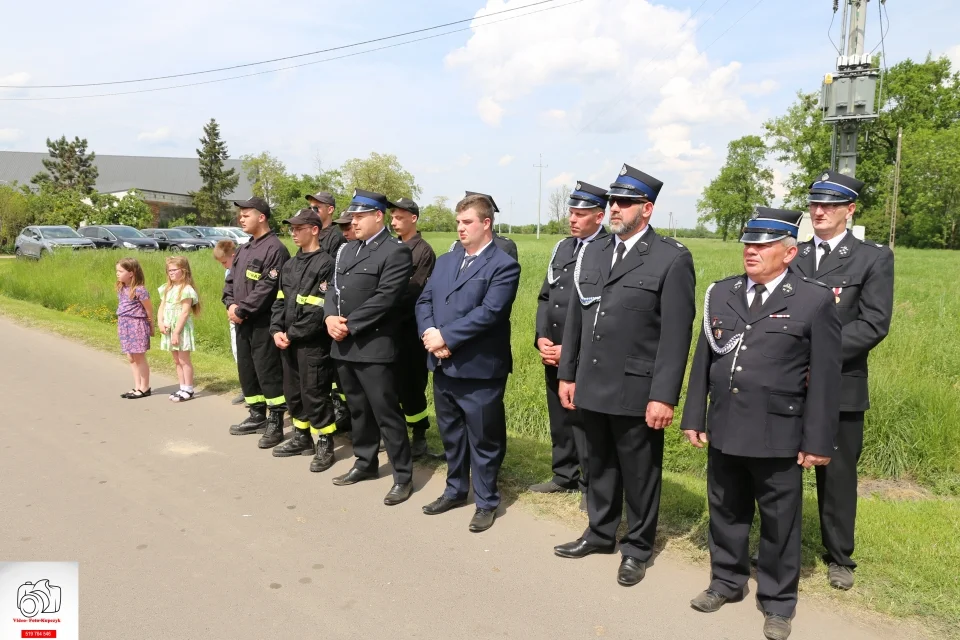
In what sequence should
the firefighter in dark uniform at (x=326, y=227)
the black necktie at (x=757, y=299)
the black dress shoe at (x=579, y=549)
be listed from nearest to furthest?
1. the black necktie at (x=757, y=299)
2. the black dress shoe at (x=579, y=549)
3. the firefighter in dark uniform at (x=326, y=227)

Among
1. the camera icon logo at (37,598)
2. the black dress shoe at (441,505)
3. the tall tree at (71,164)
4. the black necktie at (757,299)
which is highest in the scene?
the tall tree at (71,164)

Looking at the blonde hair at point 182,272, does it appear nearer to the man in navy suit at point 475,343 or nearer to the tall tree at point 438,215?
the man in navy suit at point 475,343

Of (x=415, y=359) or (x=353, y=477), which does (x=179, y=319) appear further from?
(x=353, y=477)

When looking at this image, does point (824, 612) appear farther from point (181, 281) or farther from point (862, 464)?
point (181, 281)

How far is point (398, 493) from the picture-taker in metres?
4.64

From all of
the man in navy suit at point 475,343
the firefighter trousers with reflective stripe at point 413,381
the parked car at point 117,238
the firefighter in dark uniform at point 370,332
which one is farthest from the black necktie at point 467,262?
the parked car at point 117,238

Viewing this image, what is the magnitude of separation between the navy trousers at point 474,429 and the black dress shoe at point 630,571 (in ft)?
3.26

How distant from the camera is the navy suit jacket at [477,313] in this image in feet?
13.8

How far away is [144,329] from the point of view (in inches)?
298

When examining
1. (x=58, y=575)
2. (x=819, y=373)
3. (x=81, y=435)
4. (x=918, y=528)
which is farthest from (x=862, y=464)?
(x=81, y=435)

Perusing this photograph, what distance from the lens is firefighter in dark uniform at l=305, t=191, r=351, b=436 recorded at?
6270mm

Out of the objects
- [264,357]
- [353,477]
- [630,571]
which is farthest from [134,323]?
[630,571]

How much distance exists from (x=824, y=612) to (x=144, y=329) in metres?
7.03

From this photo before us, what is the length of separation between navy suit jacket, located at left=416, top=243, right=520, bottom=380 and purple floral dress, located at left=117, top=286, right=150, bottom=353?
15.0ft
